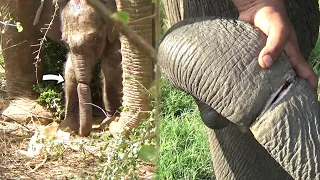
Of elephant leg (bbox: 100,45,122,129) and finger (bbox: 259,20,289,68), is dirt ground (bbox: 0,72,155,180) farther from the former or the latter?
finger (bbox: 259,20,289,68)

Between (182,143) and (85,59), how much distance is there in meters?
0.71

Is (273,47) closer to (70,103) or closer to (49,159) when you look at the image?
(49,159)

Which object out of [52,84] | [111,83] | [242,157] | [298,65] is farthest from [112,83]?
[298,65]

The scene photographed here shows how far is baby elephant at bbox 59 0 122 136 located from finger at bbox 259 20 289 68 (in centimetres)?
164

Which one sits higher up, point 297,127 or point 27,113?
point 297,127

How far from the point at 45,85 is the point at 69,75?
304 mm

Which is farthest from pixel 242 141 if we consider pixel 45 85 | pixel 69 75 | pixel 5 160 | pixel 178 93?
pixel 45 85

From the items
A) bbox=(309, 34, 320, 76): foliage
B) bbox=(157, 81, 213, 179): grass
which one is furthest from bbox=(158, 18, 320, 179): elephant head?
bbox=(309, 34, 320, 76): foliage

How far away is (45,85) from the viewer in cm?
317

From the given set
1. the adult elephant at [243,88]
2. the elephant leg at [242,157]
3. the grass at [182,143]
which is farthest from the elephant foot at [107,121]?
the adult elephant at [243,88]

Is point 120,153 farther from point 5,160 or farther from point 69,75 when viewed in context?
point 69,75

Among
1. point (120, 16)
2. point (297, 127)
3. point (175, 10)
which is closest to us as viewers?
point (120, 16)

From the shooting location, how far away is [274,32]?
3.38 feet

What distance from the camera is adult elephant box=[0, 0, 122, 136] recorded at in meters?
2.75
